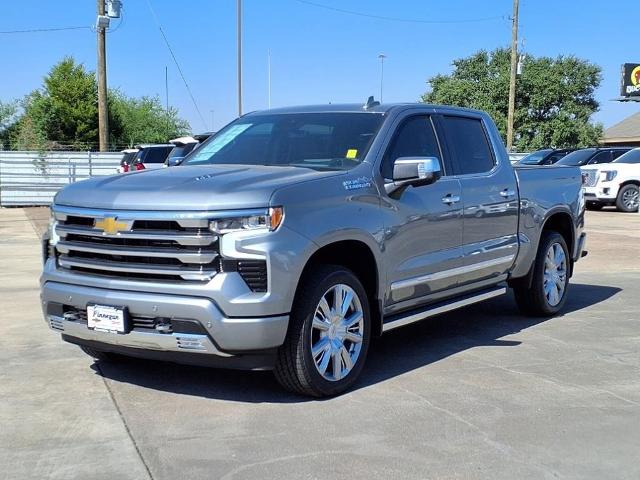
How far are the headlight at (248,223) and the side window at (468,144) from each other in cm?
242

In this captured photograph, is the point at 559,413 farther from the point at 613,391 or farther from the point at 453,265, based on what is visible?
the point at 453,265

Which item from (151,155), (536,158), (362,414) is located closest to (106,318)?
(362,414)

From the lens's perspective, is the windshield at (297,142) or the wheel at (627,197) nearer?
the windshield at (297,142)

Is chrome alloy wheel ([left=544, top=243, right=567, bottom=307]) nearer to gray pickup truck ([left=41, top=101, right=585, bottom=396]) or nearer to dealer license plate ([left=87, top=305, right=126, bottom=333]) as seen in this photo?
gray pickup truck ([left=41, top=101, right=585, bottom=396])

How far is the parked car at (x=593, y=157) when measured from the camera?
2200cm

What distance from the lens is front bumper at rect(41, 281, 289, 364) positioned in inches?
172

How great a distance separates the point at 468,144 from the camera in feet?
21.9

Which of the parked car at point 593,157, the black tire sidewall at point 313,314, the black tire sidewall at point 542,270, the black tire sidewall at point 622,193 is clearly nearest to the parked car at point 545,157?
the parked car at point 593,157

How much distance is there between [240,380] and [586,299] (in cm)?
504

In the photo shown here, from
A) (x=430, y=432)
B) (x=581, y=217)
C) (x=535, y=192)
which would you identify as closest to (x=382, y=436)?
(x=430, y=432)

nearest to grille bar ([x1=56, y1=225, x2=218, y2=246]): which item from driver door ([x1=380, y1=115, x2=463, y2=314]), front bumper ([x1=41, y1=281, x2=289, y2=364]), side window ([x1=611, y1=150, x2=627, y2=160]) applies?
front bumper ([x1=41, y1=281, x2=289, y2=364])

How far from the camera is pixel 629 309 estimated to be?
817 centimetres

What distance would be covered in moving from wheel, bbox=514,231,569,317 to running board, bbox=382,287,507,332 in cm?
69

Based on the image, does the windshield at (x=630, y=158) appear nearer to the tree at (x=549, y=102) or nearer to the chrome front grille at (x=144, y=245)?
the chrome front grille at (x=144, y=245)
